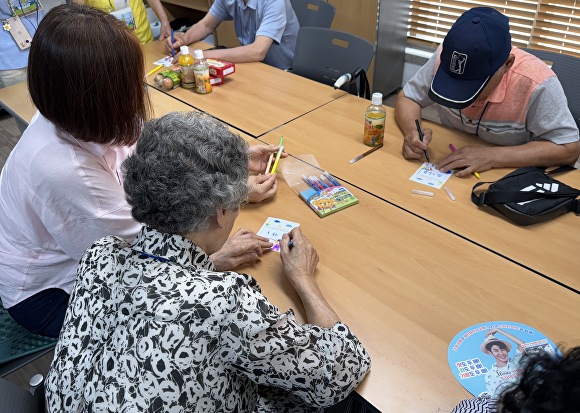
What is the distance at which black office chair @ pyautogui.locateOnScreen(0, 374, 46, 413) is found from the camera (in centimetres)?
95

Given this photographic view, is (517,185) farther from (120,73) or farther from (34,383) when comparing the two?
(34,383)

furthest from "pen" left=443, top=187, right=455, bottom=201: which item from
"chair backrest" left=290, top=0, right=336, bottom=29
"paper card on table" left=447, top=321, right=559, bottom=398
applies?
"chair backrest" left=290, top=0, right=336, bottom=29

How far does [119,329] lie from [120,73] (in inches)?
26.9

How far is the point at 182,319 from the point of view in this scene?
2.74 feet

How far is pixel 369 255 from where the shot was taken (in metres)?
1.36

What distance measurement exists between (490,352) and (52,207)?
1213mm

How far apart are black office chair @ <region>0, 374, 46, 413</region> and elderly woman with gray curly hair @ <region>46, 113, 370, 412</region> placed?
0.25 feet

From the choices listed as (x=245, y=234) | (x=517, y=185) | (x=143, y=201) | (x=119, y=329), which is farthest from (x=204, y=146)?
(x=517, y=185)

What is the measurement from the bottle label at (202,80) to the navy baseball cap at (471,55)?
1192 millimetres

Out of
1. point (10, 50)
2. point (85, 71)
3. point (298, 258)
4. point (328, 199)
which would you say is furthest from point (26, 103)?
point (298, 258)

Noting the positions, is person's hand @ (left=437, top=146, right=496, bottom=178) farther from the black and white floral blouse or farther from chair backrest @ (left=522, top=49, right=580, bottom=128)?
the black and white floral blouse

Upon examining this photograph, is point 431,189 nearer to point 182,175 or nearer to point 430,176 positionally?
point 430,176

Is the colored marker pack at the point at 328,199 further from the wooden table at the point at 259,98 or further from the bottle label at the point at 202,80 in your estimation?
the bottle label at the point at 202,80

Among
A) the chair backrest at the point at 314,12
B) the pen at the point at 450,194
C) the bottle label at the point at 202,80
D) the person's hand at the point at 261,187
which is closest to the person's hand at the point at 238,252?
the person's hand at the point at 261,187
